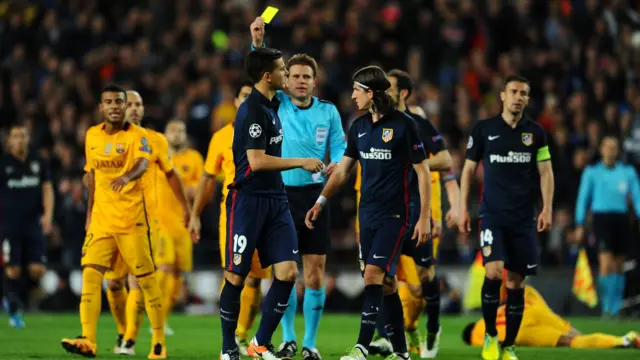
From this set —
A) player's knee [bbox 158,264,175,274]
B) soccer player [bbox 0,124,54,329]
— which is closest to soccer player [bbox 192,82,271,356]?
player's knee [bbox 158,264,175,274]

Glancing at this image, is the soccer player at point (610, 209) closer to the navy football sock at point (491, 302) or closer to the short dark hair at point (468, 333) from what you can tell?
the short dark hair at point (468, 333)

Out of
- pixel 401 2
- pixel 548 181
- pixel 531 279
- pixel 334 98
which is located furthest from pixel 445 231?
pixel 548 181

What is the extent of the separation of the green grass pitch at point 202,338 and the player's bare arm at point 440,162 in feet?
6.10

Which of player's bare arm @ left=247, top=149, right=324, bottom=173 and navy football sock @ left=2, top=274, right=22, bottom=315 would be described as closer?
player's bare arm @ left=247, top=149, right=324, bottom=173

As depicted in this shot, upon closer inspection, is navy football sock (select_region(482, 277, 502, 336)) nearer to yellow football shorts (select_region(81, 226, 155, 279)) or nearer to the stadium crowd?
yellow football shorts (select_region(81, 226, 155, 279))

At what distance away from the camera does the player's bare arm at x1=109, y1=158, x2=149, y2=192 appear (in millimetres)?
11383

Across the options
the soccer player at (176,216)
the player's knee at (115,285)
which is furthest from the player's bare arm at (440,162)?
the soccer player at (176,216)

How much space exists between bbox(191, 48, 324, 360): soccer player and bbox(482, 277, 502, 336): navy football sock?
235 centimetres

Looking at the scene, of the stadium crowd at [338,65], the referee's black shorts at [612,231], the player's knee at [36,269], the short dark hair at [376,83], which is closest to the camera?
the short dark hair at [376,83]

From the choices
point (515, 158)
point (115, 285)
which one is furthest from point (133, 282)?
point (515, 158)

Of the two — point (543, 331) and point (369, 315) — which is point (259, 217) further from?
point (543, 331)

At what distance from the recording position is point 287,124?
38.3 ft

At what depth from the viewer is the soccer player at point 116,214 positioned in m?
11.5

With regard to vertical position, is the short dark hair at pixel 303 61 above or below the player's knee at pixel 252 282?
above
